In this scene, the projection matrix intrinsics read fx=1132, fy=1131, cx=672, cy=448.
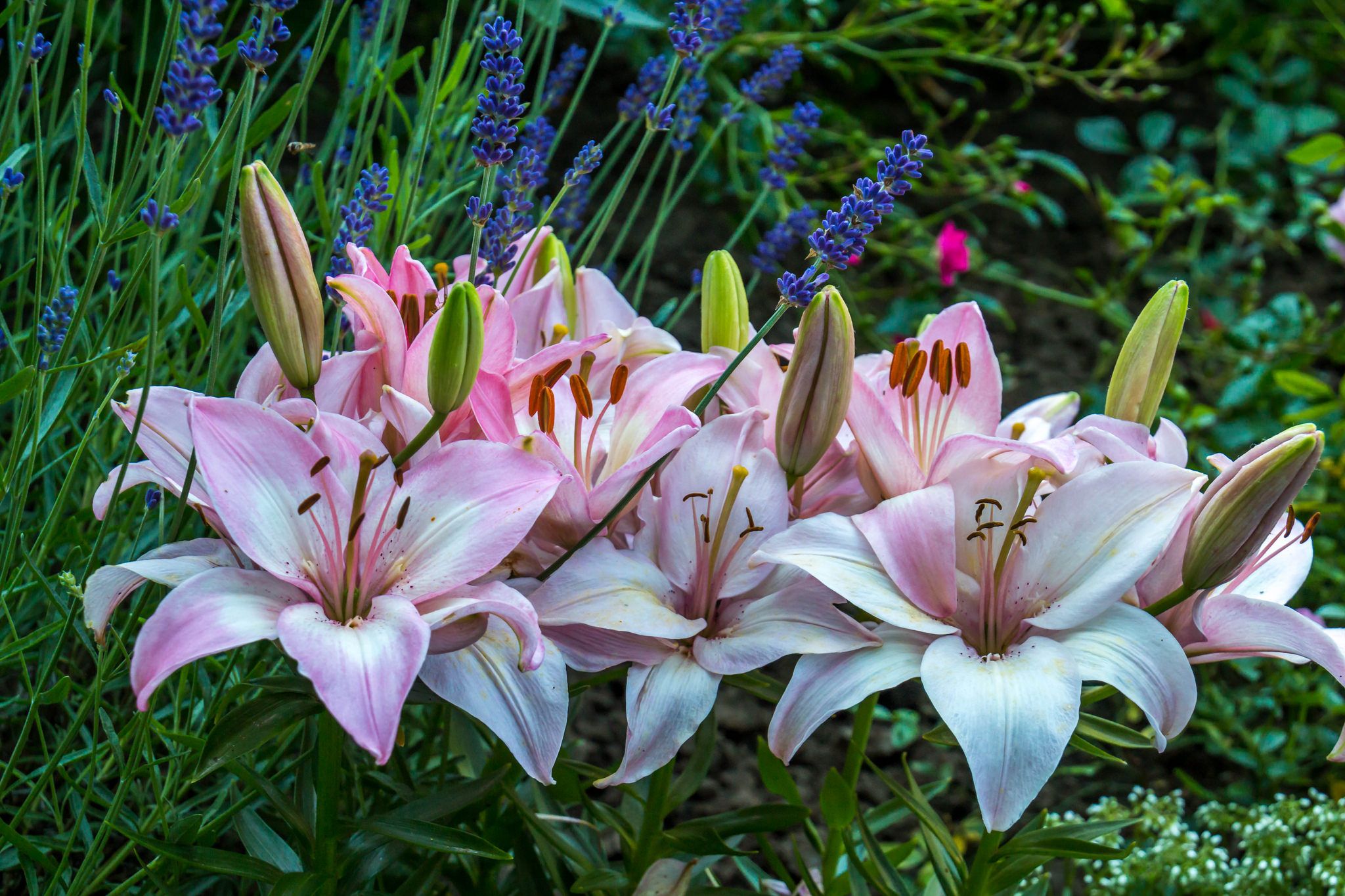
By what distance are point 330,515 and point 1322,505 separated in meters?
1.24

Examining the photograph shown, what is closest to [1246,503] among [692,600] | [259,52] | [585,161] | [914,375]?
[914,375]

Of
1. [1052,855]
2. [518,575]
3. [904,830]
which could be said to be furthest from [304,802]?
[904,830]

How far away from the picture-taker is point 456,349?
1.56 feet

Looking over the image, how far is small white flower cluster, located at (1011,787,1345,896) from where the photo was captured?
35.8 inches

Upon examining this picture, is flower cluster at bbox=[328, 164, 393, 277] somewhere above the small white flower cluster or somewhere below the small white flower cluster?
above

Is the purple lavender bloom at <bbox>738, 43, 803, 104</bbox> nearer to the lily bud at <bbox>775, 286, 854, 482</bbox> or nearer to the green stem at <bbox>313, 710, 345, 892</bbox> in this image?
the lily bud at <bbox>775, 286, 854, 482</bbox>

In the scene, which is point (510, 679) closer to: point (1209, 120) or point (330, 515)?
point (330, 515)

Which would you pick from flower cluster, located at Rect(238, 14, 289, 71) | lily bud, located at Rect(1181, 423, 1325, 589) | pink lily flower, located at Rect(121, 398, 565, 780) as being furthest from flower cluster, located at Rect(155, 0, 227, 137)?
lily bud, located at Rect(1181, 423, 1325, 589)

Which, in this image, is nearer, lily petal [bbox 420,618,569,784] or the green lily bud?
lily petal [bbox 420,618,569,784]

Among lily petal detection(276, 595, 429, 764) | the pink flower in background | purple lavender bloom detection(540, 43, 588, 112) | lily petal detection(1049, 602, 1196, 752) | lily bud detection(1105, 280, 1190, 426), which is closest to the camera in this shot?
lily petal detection(276, 595, 429, 764)

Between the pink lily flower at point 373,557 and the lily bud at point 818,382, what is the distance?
0.43 ft

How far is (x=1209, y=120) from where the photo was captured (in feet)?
7.10

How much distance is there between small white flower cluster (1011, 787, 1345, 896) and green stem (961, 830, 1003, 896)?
286 mm

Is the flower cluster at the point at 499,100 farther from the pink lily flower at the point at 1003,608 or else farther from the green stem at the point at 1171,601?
the green stem at the point at 1171,601
